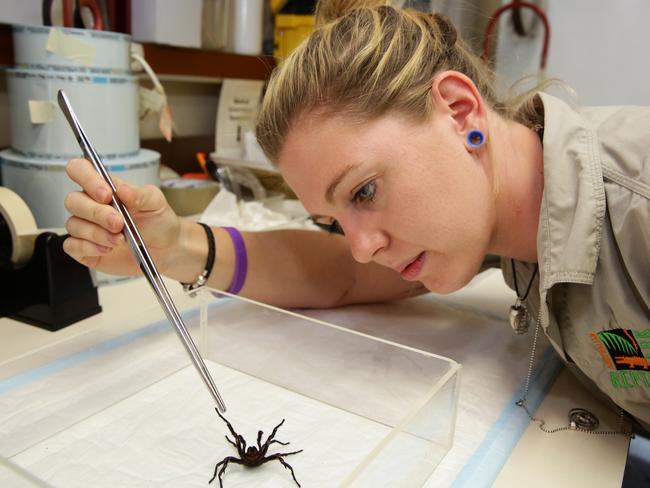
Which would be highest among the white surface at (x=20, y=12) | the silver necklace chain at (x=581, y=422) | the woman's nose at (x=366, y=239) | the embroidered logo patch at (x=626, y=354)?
the white surface at (x=20, y=12)

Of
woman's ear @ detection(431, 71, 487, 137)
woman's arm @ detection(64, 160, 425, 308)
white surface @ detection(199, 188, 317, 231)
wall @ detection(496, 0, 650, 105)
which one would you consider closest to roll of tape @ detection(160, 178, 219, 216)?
white surface @ detection(199, 188, 317, 231)

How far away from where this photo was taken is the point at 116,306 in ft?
2.77

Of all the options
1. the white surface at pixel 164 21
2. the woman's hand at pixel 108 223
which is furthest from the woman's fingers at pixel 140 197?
the white surface at pixel 164 21

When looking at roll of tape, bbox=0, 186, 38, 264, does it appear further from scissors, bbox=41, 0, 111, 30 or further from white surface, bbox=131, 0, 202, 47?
white surface, bbox=131, 0, 202, 47

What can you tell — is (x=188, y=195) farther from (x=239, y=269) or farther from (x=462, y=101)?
(x=462, y=101)

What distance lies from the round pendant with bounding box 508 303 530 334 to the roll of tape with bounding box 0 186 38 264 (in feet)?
2.06

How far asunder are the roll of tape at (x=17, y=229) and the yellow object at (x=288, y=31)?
85 centimetres

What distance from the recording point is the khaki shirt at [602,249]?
59 cm

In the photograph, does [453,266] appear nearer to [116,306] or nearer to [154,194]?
[154,194]

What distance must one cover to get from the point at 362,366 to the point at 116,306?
0.37 m

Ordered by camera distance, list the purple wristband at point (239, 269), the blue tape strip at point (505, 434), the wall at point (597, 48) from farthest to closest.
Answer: the wall at point (597, 48)
the purple wristband at point (239, 269)
the blue tape strip at point (505, 434)

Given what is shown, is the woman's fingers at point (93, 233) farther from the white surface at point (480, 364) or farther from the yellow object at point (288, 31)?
the yellow object at point (288, 31)

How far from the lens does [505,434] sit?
587 mm

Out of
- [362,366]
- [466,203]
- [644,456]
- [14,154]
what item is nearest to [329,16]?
[466,203]
